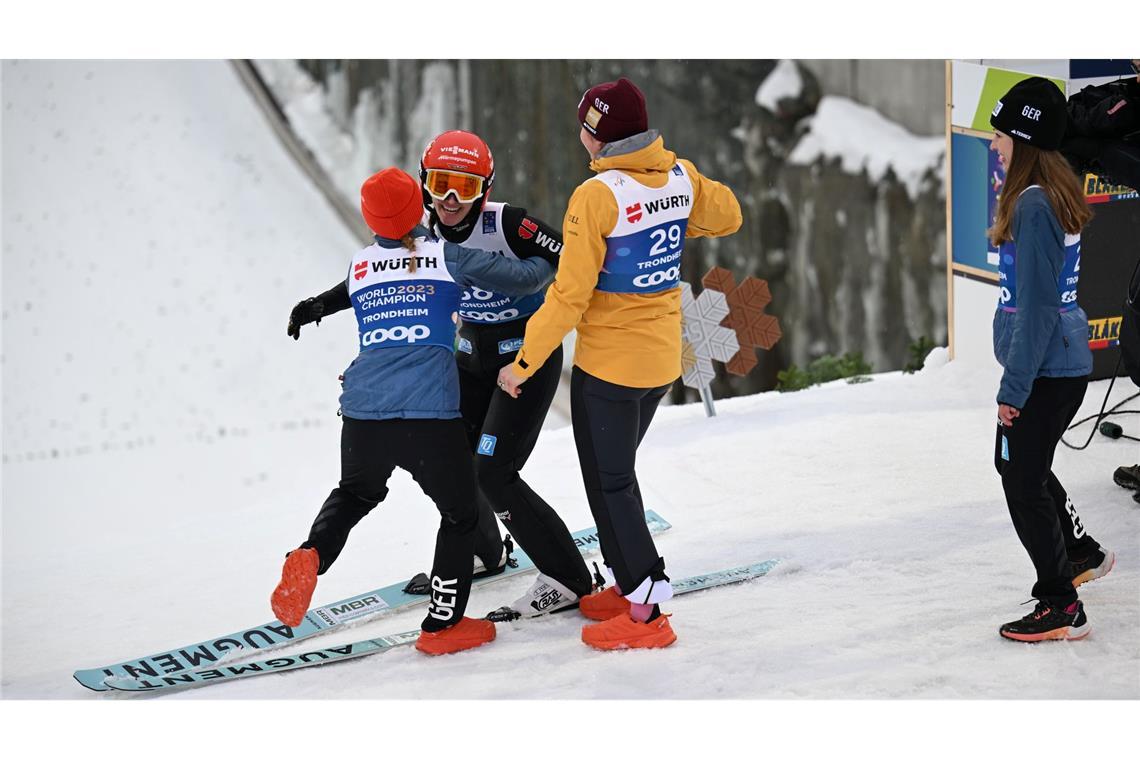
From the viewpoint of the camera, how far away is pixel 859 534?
4.26 m

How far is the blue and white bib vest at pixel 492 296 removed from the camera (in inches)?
137

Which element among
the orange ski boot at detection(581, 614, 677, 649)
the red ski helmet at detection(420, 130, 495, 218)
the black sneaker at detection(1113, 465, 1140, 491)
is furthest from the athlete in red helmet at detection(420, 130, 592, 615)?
the black sneaker at detection(1113, 465, 1140, 491)

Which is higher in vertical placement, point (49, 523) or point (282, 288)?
point (282, 288)

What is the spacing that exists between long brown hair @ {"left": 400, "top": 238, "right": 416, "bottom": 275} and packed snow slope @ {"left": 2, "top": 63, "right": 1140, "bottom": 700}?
105 cm

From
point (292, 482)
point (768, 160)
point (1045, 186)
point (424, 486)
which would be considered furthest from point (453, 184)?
point (768, 160)

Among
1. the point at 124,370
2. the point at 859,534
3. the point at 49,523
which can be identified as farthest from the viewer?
the point at 124,370

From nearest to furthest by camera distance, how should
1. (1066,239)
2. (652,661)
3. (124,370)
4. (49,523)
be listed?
(1066,239) < (652,661) < (49,523) < (124,370)

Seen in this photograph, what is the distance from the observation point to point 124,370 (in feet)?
31.3

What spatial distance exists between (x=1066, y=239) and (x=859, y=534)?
1.55m

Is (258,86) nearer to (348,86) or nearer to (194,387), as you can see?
(348,86)

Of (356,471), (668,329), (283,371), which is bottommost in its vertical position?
(283,371)

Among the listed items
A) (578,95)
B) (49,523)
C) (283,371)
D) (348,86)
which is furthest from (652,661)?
(348,86)

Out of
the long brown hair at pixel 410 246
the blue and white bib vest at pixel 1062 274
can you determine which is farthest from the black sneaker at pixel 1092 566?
the long brown hair at pixel 410 246

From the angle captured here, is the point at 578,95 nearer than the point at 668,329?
No
